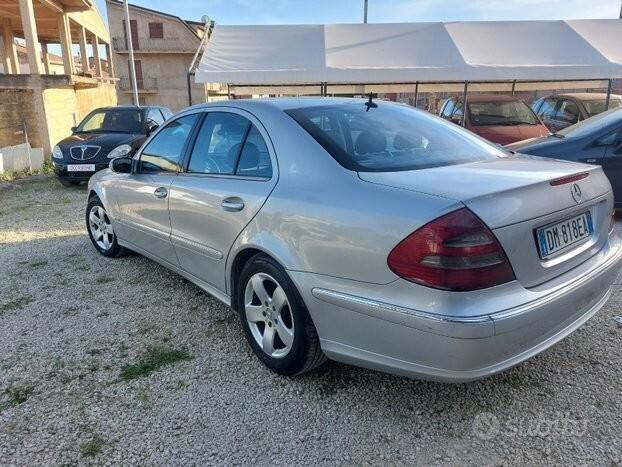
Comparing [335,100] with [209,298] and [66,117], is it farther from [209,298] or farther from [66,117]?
[66,117]

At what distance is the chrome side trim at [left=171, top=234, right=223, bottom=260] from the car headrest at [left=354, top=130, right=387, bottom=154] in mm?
1076

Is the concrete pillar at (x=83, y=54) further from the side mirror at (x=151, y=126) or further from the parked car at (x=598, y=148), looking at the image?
the parked car at (x=598, y=148)

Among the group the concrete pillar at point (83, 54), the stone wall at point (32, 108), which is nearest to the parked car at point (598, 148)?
the stone wall at point (32, 108)

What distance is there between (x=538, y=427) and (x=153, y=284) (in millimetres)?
3102

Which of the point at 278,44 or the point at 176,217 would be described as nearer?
the point at 176,217

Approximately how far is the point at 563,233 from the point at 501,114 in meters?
8.66

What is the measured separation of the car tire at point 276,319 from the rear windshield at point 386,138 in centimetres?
71

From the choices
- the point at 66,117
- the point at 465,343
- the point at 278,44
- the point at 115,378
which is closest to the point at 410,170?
the point at 465,343

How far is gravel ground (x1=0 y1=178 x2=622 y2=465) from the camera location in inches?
84.1

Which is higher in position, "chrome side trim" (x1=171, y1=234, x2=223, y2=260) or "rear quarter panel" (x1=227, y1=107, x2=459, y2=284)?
"rear quarter panel" (x1=227, y1=107, x2=459, y2=284)

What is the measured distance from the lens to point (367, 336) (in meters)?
2.14

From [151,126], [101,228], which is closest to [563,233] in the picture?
[101,228]

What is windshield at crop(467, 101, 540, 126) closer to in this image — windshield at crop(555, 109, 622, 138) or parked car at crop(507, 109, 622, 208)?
windshield at crop(555, 109, 622, 138)

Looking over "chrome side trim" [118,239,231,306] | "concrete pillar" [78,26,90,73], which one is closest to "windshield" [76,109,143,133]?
"chrome side trim" [118,239,231,306]
